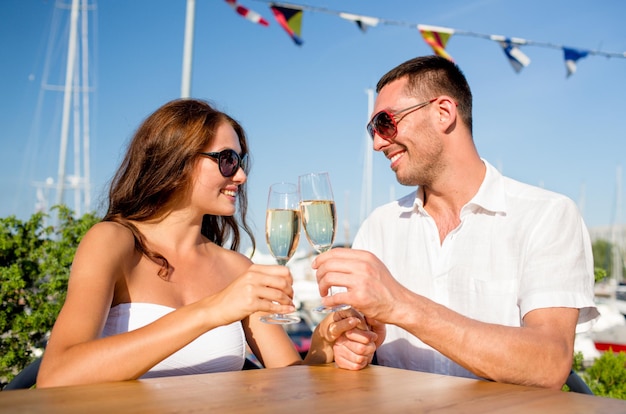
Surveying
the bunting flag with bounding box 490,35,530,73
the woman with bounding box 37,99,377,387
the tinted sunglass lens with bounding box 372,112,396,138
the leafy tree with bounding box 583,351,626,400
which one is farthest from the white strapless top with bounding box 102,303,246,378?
the bunting flag with bounding box 490,35,530,73

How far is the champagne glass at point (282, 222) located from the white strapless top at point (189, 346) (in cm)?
70

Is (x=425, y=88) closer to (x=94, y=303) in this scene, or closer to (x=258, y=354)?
(x=258, y=354)

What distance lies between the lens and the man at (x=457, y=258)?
196cm

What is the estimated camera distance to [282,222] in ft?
7.22

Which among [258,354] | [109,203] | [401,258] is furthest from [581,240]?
[109,203]

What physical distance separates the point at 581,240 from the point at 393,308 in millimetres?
1221

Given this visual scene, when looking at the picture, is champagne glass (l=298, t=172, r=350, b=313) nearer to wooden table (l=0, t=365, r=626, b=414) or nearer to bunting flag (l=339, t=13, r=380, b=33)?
wooden table (l=0, t=365, r=626, b=414)

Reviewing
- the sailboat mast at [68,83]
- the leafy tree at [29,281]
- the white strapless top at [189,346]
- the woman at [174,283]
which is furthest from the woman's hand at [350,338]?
the sailboat mast at [68,83]

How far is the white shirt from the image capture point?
8.12 feet

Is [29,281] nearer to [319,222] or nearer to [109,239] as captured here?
[109,239]

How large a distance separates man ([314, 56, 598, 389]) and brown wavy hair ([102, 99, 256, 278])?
1033mm

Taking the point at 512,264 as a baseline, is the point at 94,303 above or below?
below

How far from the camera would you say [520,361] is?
2.01 metres

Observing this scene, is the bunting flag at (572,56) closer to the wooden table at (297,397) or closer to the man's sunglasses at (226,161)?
the man's sunglasses at (226,161)
